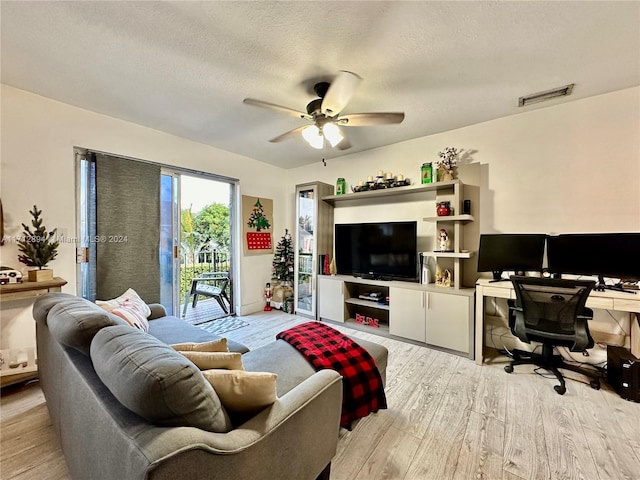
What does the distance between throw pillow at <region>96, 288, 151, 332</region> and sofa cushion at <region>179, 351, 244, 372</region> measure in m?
1.07

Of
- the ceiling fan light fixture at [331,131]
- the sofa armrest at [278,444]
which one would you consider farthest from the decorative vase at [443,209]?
the sofa armrest at [278,444]

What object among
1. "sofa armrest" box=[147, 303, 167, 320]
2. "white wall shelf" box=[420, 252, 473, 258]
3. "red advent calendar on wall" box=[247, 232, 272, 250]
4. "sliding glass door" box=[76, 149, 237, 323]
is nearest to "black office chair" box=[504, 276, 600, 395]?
"white wall shelf" box=[420, 252, 473, 258]

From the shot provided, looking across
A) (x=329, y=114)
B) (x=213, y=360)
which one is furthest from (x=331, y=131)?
(x=213, y=360)

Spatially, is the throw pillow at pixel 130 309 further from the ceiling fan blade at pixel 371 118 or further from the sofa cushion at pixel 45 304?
the ceiling fan blade at pixel 371 118

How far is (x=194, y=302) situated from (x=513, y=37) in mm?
4538

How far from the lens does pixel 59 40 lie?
5.69 feet

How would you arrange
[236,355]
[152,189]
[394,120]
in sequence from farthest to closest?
[152,189], [394,120], [236,355]

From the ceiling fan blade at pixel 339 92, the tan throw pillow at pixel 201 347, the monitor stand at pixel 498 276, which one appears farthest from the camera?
the monitor stand at pixel 498 276

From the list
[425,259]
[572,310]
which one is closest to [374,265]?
[425,259]

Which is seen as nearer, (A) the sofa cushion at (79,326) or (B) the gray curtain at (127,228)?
(A) the sofa cushion at (79,326)

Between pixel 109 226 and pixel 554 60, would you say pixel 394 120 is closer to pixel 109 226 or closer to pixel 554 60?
pixel 554 60

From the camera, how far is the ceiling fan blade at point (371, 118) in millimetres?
2059

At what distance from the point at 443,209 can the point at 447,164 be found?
522 mm

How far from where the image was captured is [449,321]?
2.82m
